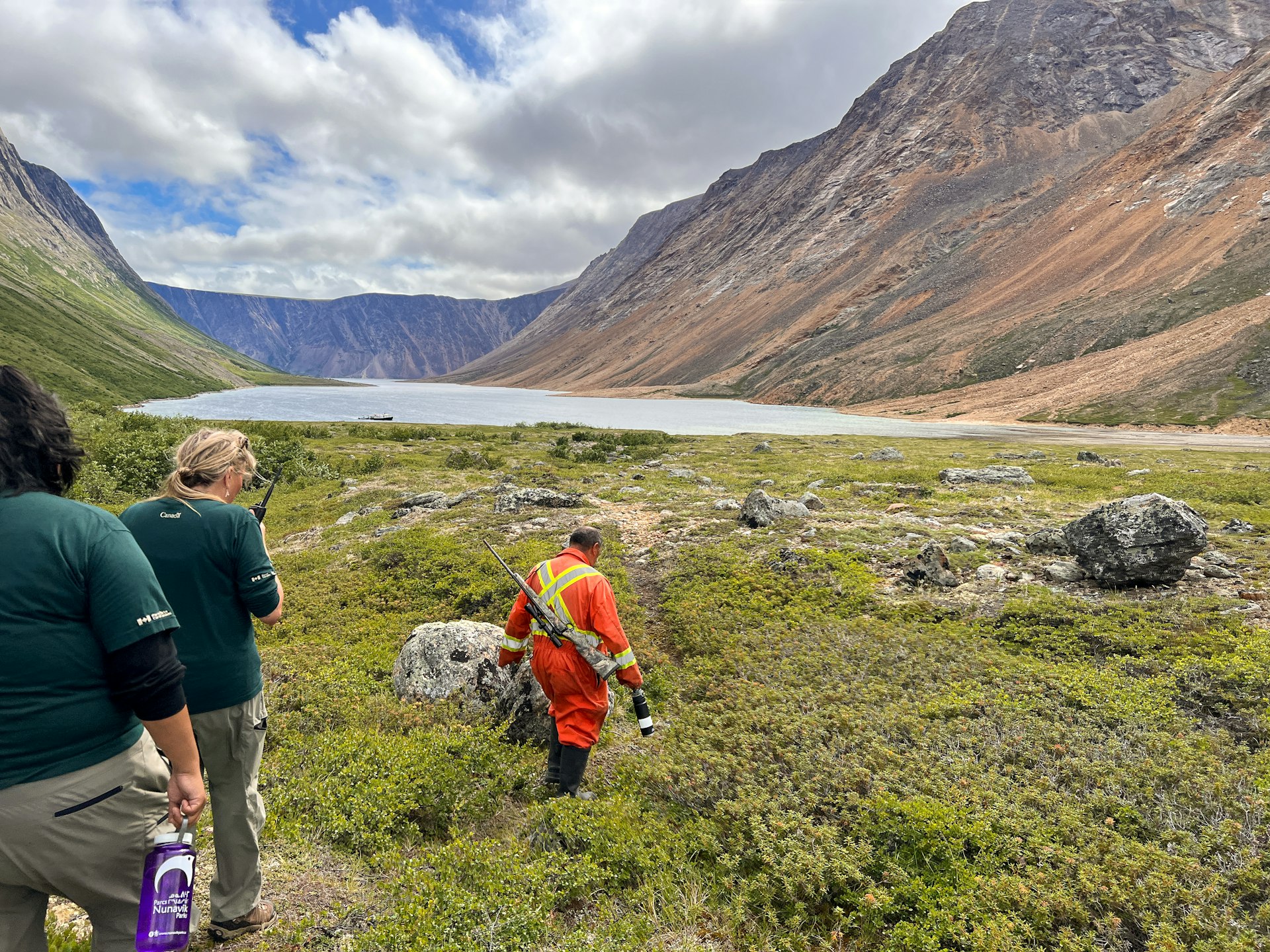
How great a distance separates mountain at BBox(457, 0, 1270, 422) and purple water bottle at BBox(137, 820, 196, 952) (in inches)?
3117

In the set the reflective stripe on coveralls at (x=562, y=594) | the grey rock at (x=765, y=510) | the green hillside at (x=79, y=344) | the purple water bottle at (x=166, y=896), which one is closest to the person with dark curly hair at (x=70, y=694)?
the purple water bottle at (x=166, y=896)

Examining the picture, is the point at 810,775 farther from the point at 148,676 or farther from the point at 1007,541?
the point at 1007,541

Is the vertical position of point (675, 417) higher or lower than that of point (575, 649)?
higher

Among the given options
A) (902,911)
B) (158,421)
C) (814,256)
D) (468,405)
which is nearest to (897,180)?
(814,256)

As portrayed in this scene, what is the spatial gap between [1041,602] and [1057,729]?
4.16 metres

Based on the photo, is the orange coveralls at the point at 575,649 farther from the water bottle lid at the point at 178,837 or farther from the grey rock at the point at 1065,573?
the grey rock at the point at 1065,573

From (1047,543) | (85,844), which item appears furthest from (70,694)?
(1047,543)

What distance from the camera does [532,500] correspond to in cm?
1967

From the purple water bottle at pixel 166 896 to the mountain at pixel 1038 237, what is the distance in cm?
7918

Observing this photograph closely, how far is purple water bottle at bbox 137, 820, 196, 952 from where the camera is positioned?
280 centimetres

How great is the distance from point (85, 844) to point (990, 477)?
1070 inches

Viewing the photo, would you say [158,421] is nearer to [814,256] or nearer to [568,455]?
[568,455]

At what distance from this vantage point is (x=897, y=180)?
175 m

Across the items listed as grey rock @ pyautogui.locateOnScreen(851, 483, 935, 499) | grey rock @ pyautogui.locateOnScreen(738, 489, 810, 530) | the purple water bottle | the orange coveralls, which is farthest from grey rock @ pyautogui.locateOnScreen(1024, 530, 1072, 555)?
the purple water bottle
